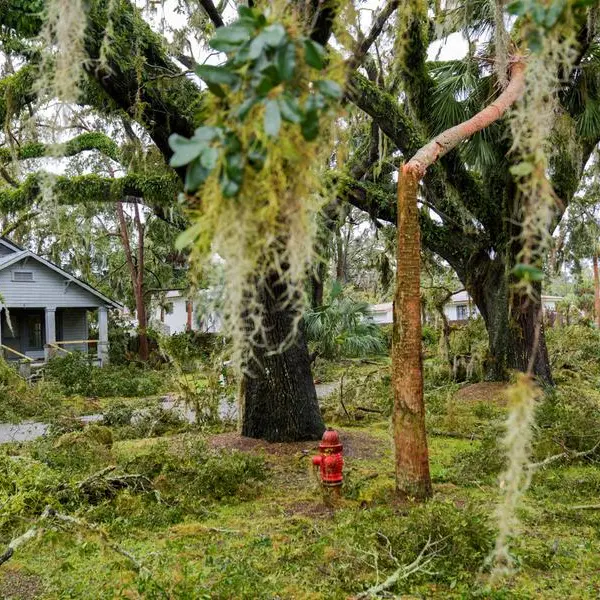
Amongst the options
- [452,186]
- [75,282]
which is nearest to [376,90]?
[452,186]

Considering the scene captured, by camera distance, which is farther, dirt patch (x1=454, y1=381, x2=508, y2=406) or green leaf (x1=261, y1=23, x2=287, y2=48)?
dirt patch (x1=454, y1=381, x2=508, y2=406)

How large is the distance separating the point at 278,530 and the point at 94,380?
12.6 metres

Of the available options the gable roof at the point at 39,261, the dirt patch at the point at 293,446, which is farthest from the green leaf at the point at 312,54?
the gable roof at the point at 39,261

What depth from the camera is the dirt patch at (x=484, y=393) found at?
32.6 ft

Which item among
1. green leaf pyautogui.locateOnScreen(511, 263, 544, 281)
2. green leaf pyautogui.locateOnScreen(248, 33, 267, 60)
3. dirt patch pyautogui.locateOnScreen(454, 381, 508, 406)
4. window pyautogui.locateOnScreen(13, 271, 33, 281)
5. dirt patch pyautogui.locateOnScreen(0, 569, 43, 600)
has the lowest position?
dirt patch pyautogui.locateOnScreen(0, 569, 43, 600)

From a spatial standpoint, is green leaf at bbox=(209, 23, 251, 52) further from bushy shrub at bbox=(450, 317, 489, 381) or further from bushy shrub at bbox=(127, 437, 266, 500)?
bushy shrub at bbox=(450, 317, 489, 381)

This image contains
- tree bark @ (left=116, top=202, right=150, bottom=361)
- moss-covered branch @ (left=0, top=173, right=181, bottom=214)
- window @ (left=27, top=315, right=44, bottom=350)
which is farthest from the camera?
window @ (left=27, top=315, right=44, bottom=350)

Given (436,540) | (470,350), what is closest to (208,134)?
(436,540)

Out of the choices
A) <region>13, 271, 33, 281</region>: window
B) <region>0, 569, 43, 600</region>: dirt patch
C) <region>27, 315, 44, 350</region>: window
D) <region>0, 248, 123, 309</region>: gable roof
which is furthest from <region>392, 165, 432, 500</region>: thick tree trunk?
<region>27, 315, 44, 350</region>: window

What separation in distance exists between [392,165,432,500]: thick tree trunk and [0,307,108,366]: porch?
57.8 feet

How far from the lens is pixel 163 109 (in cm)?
681

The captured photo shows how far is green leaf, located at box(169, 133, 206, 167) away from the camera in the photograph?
116 centimetres

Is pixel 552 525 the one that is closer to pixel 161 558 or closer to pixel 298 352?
pixel 161 558

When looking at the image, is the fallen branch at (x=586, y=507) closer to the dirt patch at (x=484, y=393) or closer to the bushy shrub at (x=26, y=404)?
the dirt patch at (x=484, y=393)
